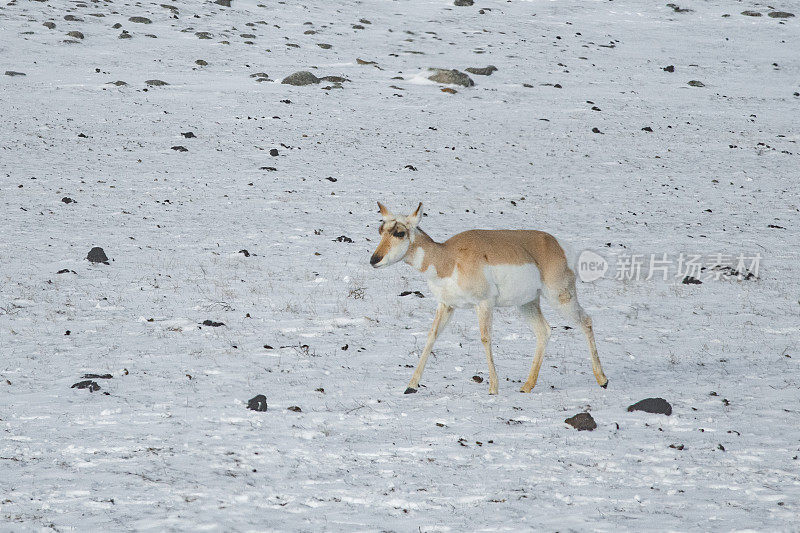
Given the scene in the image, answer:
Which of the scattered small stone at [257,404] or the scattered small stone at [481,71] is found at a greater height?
the scattered small stone at [257,404]

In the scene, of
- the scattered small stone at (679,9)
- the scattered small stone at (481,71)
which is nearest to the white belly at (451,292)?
the scattered small stone at (481,71)

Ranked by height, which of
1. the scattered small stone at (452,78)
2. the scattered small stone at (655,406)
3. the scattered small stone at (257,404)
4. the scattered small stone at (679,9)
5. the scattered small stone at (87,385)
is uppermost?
the scattered small stone at (679,9)

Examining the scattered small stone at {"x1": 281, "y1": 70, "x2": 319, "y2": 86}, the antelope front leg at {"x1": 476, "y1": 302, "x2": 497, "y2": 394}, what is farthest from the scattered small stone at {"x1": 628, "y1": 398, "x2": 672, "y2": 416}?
the scattered small stone at {"x1": 281, "y1": 70, "x2": 319, "y2": 86}

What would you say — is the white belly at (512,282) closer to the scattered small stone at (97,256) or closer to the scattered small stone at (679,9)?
the scattered small stone at (97,256)

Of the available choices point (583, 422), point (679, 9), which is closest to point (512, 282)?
point (583, 422)

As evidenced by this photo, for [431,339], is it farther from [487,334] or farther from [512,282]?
[512,282]

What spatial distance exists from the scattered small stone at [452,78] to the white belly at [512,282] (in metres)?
31.3

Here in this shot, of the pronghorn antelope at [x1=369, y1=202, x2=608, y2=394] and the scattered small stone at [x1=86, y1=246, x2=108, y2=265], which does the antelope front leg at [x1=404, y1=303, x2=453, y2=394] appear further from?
the scattered small stone at [x1=86, y1=246, x2=108, y2=265]

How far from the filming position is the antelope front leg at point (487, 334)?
32.7 ft

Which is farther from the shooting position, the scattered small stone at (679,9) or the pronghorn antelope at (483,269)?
the scattered small stone at (679,9)


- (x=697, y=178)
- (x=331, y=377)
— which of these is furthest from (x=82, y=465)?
(x=697, y=178)

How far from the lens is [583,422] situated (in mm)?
8961

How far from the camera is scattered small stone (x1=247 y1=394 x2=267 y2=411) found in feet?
30.5

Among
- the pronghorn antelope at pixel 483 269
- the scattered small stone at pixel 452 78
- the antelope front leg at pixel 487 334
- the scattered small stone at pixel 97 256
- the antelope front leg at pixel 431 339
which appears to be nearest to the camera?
the pronghorn antelope at pixel 483 269
